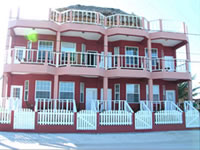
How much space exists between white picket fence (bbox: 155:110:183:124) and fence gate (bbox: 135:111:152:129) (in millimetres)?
548

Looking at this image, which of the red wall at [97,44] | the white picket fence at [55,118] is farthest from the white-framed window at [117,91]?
the white picket fence at [55,118]

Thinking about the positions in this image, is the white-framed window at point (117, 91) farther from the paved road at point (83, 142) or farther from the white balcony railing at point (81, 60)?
the paved road at point (83, 142)

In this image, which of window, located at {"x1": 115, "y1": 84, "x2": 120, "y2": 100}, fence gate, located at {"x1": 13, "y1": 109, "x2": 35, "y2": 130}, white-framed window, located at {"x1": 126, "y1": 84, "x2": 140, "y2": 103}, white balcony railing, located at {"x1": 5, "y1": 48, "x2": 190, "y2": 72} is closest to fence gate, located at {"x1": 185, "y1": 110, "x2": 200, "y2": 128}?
white balcony railing, located at {"x1": 5, "y1": 48, "x2": 190, "y2": 72}

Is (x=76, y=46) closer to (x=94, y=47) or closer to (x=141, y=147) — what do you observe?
(x=94, y=47)

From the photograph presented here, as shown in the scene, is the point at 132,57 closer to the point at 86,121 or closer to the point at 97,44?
the point at 97,44

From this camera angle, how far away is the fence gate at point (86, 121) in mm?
10633

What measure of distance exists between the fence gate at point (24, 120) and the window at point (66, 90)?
4028mm

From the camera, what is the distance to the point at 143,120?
11.3m

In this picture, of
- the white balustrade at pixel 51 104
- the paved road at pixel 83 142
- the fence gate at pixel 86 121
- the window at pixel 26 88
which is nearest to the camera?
the paved road at pixel 83 142

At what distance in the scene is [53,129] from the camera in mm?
10445

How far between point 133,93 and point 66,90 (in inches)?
224

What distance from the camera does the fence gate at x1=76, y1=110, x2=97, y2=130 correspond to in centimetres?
1063

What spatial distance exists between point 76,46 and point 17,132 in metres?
7.88

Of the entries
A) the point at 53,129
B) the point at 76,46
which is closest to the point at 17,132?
the point at 53,129
